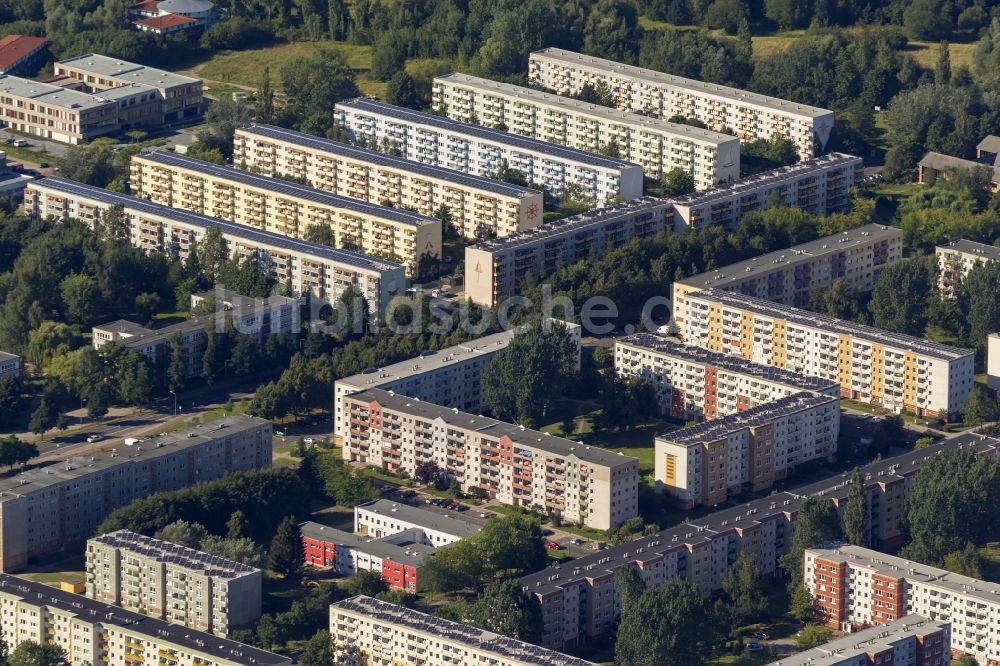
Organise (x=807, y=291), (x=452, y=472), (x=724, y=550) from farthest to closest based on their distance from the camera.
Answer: (x=807, y=291), (x=452, y=472), (x=724, y=550)

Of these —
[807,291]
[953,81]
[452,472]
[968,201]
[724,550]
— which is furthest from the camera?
[953,81]

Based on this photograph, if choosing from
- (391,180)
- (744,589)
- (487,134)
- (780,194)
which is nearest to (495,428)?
(744,589)

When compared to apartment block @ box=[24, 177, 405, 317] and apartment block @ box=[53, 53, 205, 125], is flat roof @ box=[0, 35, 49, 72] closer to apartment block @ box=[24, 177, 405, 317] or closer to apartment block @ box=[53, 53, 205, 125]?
apartment block @ box=[53, 53, 205, 125]

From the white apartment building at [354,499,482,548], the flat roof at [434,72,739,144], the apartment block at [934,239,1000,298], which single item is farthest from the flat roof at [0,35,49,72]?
the white apartment building at [354,499,482,548]

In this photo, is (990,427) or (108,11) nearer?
(990,427)

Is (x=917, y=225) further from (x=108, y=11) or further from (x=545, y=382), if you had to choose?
(x=108, y=11)

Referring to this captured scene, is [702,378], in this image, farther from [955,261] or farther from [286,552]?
[286,552]

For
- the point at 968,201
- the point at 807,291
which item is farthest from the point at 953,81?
the point at 807,291
